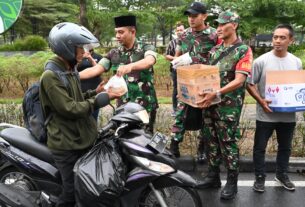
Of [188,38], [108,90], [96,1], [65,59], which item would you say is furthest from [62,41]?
[96,1]

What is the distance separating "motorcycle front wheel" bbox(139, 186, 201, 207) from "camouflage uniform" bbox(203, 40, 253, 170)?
2.82 ft

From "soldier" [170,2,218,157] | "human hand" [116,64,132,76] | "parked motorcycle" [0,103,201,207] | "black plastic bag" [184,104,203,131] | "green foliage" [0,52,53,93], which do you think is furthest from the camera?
"green foliage" [0,52,53,93]

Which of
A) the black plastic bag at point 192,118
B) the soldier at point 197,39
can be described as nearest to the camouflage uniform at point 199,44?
the soldier at point 197,39

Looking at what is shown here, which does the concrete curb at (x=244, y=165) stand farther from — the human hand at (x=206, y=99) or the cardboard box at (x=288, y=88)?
the human hand at (x=206, y=99)

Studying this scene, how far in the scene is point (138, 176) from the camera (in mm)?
3125

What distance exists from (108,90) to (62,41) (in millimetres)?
527

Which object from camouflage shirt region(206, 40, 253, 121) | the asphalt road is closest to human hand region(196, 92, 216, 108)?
camouflage shirt region(206, 40, 253, 121)

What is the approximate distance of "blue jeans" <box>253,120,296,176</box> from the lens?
4.37m

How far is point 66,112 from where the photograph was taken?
304 cm

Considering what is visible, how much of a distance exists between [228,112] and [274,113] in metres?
0.59

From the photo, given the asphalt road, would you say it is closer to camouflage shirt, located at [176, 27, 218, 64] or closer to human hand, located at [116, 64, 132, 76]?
camouflage shirt, located at [176, 27, 218, 64]

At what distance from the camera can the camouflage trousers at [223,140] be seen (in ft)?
13.5

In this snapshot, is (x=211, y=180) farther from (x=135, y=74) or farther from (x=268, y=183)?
(x=135, y=74)

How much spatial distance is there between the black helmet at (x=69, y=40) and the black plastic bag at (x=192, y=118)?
1.58 meters
